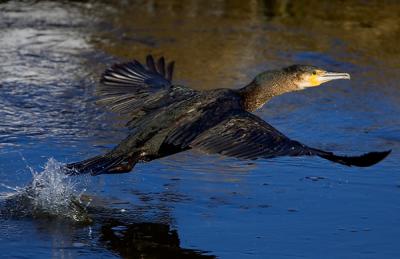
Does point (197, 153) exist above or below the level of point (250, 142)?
below

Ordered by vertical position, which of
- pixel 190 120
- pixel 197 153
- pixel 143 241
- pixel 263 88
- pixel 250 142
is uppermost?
pixel 263 88

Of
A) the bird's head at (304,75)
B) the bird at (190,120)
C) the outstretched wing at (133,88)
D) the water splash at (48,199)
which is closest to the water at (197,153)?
the water splash at (48,199)

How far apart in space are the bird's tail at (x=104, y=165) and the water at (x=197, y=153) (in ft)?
0.82

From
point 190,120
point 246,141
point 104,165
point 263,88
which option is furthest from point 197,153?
point 246,141

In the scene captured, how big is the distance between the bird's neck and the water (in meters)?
0.59

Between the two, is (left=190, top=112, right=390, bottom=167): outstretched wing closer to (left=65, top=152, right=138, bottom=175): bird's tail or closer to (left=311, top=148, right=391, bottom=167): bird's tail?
(left=311, top=148, right=391, bottom=167): bird's tail

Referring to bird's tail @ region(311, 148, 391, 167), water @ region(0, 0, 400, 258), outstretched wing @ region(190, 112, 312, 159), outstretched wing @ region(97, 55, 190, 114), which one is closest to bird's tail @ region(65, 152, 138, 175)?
water @ region(0, 0, 400, 258)

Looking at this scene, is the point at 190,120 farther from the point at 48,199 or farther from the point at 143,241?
the point at 48,199

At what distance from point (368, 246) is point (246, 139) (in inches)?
39.8

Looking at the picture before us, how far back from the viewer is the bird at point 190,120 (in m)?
6.16

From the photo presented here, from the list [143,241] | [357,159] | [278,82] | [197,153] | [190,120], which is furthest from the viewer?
[197,153]

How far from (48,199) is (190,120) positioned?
112cm

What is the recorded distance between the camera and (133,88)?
7.84 meters

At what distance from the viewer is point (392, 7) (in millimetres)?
13859
